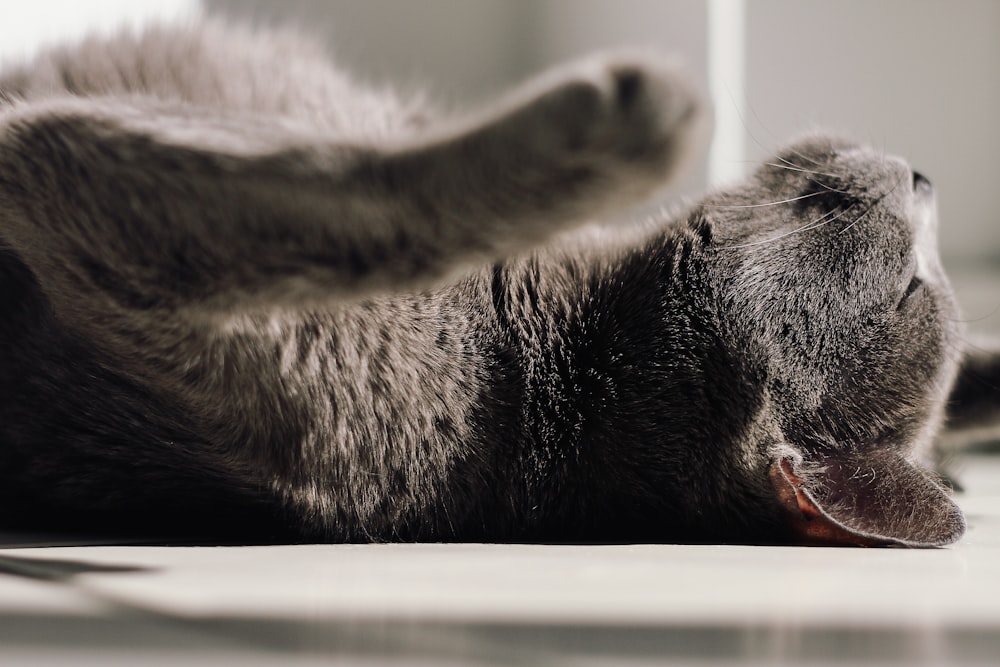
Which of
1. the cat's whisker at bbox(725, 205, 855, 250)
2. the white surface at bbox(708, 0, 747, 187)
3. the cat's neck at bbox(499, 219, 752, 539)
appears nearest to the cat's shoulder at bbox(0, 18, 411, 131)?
the cat's neck at bbox(499, 219, 752, 539)

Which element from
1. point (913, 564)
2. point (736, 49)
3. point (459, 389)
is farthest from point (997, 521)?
point (736, 49)

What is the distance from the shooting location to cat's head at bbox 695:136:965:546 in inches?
39.8

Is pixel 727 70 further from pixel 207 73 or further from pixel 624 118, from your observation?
pixel 624 118

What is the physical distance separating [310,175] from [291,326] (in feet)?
0.80

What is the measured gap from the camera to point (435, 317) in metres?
0.99

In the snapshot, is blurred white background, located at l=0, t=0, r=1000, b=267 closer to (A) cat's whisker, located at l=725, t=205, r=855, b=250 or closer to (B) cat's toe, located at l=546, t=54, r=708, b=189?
(A) cat's whisker, located at l=725, t=205, r=855, b=250

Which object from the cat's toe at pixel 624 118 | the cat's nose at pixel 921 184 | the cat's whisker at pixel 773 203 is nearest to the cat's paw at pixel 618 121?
the cat's toe at pixel 624 118

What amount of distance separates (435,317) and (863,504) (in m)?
0.44

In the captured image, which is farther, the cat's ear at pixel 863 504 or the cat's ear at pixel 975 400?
the cat's ear at pixel 975 400

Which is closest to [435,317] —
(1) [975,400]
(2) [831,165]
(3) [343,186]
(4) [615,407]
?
(4) [615,407]

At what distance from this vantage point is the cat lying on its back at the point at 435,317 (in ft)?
2.15

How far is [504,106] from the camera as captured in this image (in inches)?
25.9

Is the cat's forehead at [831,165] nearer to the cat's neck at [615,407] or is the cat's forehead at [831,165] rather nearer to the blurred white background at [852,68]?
the cat's neck at [615,407]

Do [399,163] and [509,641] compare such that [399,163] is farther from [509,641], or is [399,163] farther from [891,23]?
[891,23]
